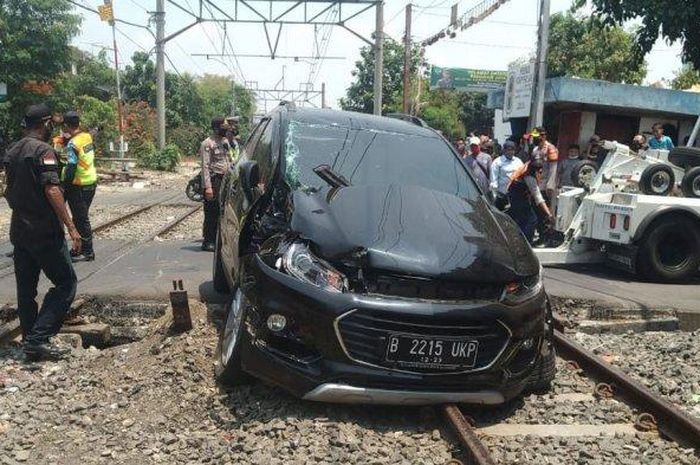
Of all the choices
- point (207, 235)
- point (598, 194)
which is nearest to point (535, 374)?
point (598, 194)

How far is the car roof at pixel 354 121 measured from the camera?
5520 millimetres

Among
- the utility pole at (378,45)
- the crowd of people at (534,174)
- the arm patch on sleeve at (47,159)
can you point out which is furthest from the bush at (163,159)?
the arm patch on sleeve at (47,159)

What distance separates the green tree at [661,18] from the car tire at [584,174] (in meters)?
3.67

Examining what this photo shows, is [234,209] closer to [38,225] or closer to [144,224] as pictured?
[38,225]

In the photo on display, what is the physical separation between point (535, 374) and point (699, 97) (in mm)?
19384

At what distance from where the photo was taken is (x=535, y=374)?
435 centimetres

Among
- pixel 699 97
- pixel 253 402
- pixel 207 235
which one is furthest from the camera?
pixel 699 97

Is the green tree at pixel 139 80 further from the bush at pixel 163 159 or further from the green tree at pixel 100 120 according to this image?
the bush at pixel 163 159

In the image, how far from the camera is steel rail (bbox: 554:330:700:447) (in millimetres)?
3967

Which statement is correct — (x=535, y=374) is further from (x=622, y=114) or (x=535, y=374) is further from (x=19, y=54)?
(x=19, y=54)

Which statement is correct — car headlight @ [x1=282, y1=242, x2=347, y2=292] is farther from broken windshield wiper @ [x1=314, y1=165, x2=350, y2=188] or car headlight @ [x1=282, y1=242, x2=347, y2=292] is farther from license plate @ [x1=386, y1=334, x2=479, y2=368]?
broken windshield wiper @ [x1=314, y1=165, x2=350, y2=188]

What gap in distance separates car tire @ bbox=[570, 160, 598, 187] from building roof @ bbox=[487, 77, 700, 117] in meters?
10.3

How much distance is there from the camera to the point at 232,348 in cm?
421

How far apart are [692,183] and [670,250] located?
893mm
